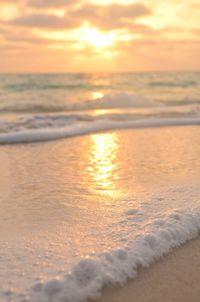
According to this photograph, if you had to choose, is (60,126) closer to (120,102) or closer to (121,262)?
(121,262)

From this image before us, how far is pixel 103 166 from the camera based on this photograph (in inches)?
236

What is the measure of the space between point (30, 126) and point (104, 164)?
466 centimetres

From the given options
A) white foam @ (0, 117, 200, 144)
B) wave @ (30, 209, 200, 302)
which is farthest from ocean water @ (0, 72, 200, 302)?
white foam @ (0, 117, 200, 144)

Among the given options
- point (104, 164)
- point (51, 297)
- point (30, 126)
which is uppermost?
point (30, 126)

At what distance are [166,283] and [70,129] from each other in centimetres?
703

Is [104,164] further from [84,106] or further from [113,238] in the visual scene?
[84,106]

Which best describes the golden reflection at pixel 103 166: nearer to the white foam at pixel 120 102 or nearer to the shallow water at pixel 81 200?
the shallow water at pixel 81 200

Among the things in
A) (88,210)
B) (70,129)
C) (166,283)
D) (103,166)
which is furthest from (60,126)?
(166,283)

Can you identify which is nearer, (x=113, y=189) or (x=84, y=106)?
(x=113, y=189)

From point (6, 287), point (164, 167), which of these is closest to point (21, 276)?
point (6, 287)

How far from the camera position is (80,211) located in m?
4.08

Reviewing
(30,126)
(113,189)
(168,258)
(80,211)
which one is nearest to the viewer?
(168,258)

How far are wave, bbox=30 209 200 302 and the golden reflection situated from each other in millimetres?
945

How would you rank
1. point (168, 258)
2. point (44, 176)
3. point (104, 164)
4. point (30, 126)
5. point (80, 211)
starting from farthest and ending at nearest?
point (30, 126) → point (104, 164) → point (44, 176) → point (80, 211) → point (168, 258)
